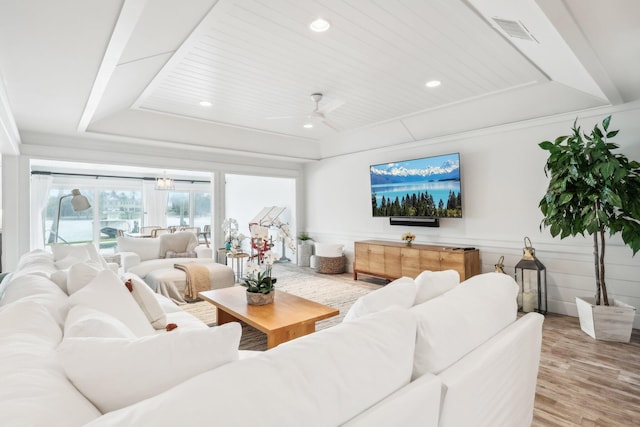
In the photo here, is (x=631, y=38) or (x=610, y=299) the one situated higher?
(x=631, y=38)

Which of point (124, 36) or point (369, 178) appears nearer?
point (124, 36)

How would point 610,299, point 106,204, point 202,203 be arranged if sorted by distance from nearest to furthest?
point 610,299 → point 106,204 → point 202,203

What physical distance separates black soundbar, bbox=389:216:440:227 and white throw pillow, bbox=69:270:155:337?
417 centimetres

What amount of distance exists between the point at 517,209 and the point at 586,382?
2.33 meters

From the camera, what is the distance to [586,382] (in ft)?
7.75

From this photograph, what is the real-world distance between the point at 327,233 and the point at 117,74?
479cm

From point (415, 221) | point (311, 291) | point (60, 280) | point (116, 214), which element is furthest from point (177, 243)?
point (116, 214)

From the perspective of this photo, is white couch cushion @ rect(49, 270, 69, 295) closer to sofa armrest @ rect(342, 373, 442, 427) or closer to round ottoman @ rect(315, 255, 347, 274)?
sofa armrest @ rect(342, 373, 442, 427)

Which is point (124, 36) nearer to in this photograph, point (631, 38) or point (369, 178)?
point (631, 38)

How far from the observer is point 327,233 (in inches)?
267

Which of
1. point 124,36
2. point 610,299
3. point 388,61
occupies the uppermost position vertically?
point 388,61

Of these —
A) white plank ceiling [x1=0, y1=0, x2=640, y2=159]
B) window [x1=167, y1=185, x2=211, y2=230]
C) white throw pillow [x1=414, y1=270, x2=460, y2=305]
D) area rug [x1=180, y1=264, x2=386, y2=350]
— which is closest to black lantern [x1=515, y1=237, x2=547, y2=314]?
white plank ceiling [x1=0, y1=0, x2=640, y2=159]

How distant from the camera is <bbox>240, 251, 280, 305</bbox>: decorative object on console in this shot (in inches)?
112

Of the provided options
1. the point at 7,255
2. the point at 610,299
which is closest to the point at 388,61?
the point at 610,299
